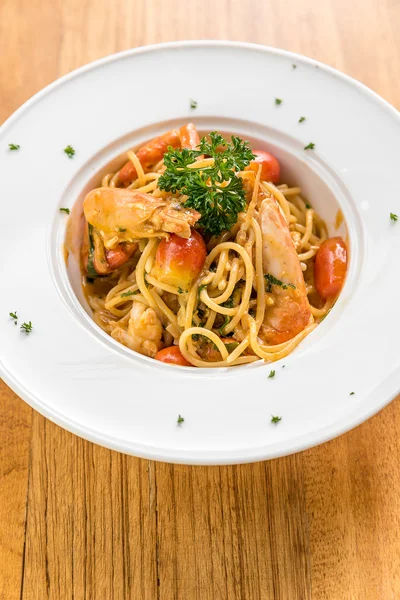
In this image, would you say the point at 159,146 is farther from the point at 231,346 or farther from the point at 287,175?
the point at 231,346

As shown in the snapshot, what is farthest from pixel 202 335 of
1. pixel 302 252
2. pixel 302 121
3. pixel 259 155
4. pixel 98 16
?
pixel 98 16

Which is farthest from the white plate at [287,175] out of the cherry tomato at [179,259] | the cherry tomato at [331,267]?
the cherry tomato at [179,259]

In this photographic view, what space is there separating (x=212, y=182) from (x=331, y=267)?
0.79m

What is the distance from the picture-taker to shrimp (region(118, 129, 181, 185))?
3.40 meters

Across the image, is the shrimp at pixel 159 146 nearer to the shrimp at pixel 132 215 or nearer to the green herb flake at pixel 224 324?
the shrimp at pixel 132 215

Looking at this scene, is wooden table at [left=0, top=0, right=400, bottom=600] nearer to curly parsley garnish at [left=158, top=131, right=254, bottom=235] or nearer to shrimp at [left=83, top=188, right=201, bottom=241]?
shrimp at [left=83, top=188, right=201, bottom=241]

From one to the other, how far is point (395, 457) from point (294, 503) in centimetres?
54

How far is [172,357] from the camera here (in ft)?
9.96

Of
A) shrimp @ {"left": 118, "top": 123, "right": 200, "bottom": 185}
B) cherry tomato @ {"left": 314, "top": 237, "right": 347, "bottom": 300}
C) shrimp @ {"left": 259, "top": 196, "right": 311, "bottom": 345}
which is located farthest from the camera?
shrimp @ {"left": 118, "top": 123, "right": 200, "bottom": 185}

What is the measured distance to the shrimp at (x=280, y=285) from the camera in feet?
10.1

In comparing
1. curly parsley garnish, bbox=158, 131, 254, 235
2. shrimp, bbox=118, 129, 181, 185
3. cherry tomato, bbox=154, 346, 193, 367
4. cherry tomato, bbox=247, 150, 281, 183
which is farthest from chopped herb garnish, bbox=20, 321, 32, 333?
cherry tomato, bbox=247, 150, 281, 183

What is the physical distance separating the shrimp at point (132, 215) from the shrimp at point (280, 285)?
0.40 m

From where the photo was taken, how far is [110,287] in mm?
3523

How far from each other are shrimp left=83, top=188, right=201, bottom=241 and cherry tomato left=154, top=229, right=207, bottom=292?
57mm
